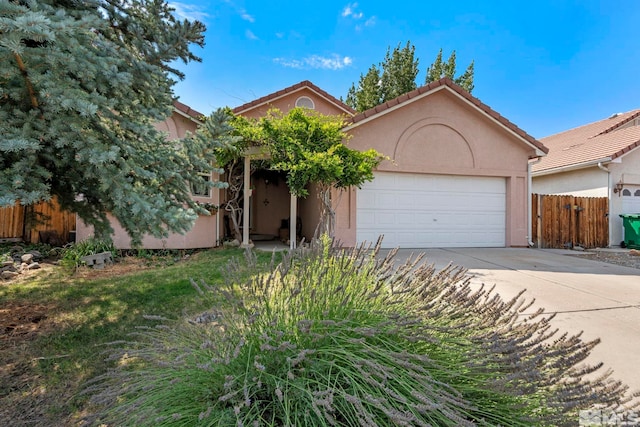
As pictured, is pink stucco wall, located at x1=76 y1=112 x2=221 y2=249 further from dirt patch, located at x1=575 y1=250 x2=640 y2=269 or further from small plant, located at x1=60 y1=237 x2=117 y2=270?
dirt patch, located at x1=575 y1=250 x2=640 y2=269

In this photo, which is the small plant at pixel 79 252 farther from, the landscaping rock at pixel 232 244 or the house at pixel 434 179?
the landscaping rock at pixel 232 244

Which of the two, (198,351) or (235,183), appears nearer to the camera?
(198,351)

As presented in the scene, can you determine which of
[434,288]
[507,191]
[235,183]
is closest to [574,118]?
[507,191]

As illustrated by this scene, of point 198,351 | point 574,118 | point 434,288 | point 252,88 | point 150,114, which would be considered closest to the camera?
point 198,351

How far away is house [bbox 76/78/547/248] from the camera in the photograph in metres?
9.46

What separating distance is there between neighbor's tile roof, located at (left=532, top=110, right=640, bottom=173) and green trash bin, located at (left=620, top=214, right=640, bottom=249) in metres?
2.32

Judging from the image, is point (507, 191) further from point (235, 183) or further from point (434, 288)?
point (434, 288)

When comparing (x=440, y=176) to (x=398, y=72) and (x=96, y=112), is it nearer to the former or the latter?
(x=96, y=112)

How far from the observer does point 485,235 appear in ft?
34.1

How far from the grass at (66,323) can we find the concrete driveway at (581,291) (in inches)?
156

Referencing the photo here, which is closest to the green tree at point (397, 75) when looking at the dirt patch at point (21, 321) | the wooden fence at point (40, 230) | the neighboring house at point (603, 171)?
the neighboring house at point (603, 171)

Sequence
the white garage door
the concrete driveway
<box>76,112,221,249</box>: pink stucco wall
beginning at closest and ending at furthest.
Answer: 1. the concrete driveway
2. <box>76,112,221,249</box>: pink stucco wall
3. the white garage door

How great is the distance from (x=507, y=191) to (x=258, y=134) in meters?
8.55

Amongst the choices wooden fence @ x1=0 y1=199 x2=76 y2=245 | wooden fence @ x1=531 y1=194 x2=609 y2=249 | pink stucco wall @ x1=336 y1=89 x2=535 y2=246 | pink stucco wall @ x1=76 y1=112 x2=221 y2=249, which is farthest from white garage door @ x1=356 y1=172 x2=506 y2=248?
wooden fence @ x1=0 y1=199 x2=76 y2=245
